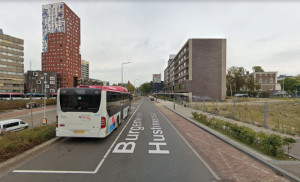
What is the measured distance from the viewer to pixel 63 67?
264ft

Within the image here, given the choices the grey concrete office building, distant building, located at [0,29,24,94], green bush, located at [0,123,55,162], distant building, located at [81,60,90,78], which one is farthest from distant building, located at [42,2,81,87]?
green bush, located at [0,123,55,162]

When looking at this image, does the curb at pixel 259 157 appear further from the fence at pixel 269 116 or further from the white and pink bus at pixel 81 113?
the white and pink bus at pixel 81 113

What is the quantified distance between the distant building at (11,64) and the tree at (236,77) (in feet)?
302

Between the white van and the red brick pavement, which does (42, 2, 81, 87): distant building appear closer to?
the white van

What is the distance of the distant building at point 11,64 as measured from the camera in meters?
51.9

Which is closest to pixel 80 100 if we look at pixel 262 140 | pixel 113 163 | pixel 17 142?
pixel 17 142

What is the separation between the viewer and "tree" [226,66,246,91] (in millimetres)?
61094

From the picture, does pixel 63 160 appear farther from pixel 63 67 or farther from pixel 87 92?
pixel 63 67

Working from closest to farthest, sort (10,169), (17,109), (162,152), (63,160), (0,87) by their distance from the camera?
(10,169)
(63,160)
(162,152)
(17,109)
(0,87)

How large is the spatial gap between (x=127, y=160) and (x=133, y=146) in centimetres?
136

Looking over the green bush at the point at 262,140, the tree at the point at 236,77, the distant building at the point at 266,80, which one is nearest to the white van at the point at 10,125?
the green bush at the point at 262,140

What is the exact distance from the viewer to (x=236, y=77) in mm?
62094

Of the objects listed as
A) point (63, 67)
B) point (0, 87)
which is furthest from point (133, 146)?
point (63, 67)

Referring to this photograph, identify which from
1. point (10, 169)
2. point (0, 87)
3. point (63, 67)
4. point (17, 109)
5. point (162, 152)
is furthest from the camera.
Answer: point (63, 67)
